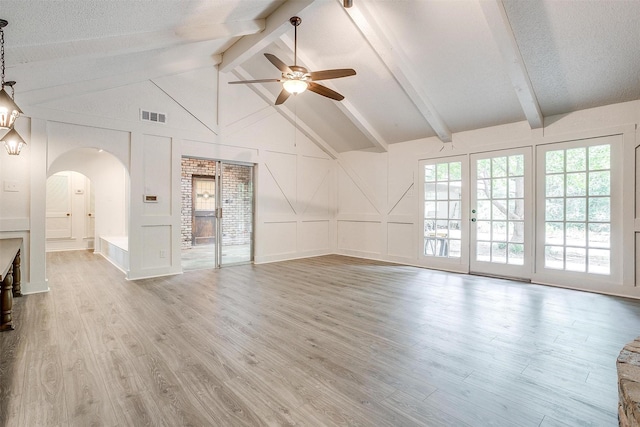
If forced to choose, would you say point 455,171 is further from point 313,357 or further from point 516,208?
point 313,357

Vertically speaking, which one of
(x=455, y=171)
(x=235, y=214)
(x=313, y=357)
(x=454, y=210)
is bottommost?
(x=313, y=357)

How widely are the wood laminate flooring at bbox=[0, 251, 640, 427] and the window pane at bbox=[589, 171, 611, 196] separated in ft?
4.70

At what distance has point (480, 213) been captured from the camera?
5.57 metres

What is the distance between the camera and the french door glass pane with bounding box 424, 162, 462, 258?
586 cm

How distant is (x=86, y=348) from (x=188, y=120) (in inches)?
159

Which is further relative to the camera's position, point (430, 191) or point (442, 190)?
point (430, 191)

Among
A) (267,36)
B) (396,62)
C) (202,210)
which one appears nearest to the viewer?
(267,36)

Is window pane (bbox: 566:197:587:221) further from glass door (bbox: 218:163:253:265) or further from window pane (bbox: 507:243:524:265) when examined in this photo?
glass door (bbox: 218:163:253:265)

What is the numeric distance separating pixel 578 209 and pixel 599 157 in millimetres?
759

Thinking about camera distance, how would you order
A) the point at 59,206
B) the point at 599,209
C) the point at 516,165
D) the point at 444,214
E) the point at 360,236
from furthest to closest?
the point at 59,206, the point at 360,236, the point at 444,214, the point at 516,165, the point at 599,209

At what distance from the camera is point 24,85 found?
369cm

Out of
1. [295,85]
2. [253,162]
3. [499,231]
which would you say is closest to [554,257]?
[499,231]

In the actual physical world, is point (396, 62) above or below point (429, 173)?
above

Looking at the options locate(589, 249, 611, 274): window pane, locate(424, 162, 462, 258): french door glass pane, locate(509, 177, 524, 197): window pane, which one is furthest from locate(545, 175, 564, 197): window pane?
locate(424, 162, 462, 258): french door glass pane
